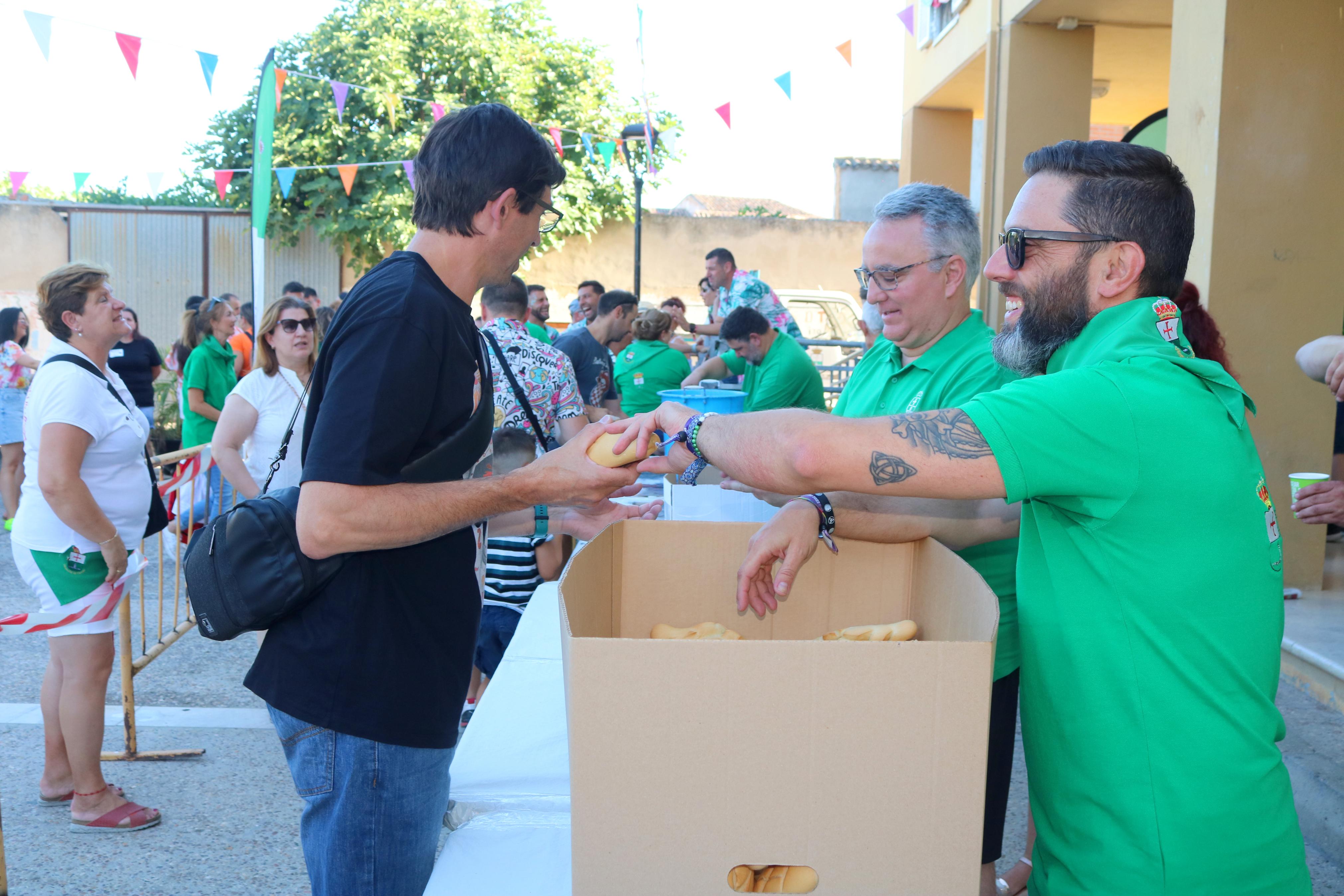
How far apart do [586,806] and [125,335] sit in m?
3.45

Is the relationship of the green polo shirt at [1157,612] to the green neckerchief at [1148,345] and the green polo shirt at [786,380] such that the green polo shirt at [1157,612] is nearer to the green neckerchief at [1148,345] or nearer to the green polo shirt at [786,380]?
the green neckerchief at [1148,345]

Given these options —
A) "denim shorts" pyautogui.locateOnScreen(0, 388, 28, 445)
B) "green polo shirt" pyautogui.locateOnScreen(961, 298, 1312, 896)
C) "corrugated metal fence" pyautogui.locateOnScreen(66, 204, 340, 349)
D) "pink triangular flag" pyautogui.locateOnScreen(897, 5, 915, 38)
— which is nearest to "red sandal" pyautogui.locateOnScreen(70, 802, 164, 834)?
"green polo shirt" pyautogui.locateOnScreen(961, 298, 1312, 896)

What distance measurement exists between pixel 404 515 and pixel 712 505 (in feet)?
6.33

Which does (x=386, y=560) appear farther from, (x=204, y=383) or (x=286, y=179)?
(x=286, y=179)

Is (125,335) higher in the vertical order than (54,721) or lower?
higher

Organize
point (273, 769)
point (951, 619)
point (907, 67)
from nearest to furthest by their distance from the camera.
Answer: point (951, 619), point (273, 769), point (907, 67)

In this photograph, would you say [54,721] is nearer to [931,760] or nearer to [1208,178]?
[931,760]

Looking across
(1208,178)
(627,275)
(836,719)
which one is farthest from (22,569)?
(627,275)

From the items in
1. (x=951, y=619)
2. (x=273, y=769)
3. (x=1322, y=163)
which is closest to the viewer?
(x=951, y=619)

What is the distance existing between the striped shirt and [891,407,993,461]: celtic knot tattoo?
284cm

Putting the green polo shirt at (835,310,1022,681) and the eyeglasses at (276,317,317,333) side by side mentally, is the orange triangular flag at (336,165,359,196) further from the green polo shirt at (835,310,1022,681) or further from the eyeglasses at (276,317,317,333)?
the green polo shirt at (835,310,1022,681)

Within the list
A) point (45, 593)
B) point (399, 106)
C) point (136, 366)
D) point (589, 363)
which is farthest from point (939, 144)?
point (399, 106)

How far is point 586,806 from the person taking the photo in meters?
1.18

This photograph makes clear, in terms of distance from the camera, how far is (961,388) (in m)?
2.30
